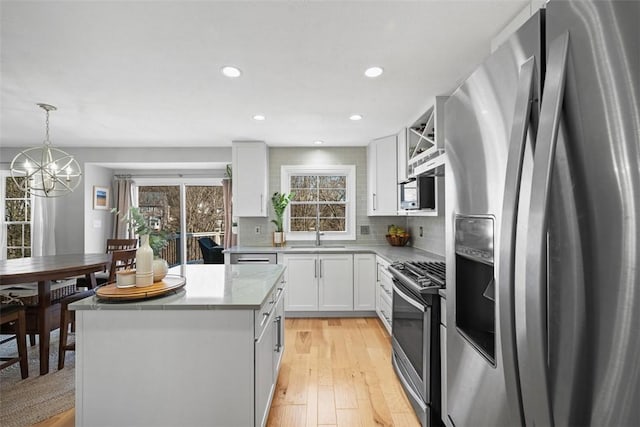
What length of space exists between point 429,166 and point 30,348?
4285 mm

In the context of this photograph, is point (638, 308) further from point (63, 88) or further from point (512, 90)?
point (63, 88)

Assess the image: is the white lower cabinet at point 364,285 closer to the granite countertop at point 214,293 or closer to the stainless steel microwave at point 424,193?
the stainless steel microwave at point 424,193

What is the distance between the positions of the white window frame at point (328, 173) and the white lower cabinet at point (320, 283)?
0.73 metres

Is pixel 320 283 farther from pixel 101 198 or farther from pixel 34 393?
pixel 101 198

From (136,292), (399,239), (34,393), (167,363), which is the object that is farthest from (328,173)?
(34,393)

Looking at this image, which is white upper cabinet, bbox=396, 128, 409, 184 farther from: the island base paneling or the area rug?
the area rug

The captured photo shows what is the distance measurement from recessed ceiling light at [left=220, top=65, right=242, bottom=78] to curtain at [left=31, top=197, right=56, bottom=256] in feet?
14.4

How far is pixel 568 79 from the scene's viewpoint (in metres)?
0.56

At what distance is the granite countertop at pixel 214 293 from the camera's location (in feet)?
4.94

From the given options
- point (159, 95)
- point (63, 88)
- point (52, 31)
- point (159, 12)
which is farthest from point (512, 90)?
point (63, 88)

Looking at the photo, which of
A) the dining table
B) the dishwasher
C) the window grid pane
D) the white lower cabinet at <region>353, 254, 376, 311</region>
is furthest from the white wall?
the dining table

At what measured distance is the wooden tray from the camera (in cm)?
154

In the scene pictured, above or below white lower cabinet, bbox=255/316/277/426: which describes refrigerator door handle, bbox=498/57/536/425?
above

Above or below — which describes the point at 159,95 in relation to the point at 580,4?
above
